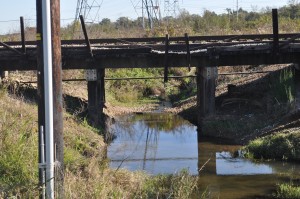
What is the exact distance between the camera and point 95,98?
1669cm

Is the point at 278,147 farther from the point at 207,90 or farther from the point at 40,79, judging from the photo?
the point at 40,79

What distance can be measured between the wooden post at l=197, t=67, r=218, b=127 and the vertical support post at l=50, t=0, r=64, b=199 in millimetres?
10193

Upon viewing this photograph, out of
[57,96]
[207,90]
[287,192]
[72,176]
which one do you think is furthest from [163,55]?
[57,96]

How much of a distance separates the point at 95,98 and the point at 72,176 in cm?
932

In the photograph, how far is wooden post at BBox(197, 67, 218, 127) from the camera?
55.5 feet

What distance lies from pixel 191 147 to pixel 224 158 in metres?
1.86

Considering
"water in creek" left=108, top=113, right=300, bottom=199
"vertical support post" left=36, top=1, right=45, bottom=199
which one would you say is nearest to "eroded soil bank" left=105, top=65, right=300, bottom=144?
"water in creek" left=108, top=113, right=300, bottom=199

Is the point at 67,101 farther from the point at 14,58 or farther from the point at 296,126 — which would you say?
the point at 296,126

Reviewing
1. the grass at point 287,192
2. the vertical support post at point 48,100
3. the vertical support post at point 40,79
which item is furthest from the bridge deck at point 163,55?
the vertical support post at point 48,100

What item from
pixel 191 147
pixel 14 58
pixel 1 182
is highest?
pixel 14 58

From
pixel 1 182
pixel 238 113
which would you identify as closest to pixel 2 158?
pixel 1 182

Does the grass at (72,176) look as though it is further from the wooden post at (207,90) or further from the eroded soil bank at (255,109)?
the wooden post at (207,90)

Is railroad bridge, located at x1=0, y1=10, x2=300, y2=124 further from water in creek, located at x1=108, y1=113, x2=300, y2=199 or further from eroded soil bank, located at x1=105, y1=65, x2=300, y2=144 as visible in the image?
water in creek, located at x1=108, y1=113, x2=300, y2=199

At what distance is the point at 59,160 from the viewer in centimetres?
711
